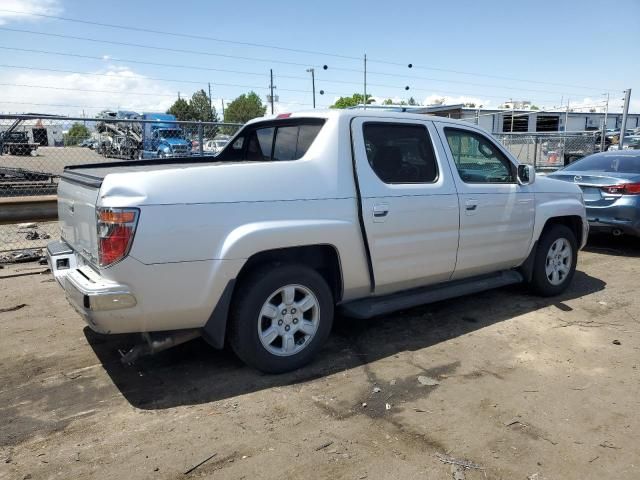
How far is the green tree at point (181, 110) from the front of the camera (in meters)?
71.4

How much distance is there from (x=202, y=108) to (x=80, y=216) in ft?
245

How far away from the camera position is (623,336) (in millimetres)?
4766

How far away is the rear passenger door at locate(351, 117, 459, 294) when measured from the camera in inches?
163

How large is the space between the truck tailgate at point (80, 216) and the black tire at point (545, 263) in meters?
4.37

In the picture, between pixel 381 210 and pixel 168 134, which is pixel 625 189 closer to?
pixel 381 210

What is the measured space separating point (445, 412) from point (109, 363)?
255 cm

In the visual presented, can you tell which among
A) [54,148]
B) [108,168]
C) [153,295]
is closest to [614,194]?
[108,168]

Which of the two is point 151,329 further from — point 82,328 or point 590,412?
point 590,412

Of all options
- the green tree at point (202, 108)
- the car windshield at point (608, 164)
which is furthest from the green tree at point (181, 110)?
the car windshield at point (608, 164)

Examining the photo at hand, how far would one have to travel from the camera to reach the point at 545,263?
567cm

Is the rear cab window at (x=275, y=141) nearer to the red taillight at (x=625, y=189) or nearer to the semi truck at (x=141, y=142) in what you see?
the red taillight at (x=625, y=189)

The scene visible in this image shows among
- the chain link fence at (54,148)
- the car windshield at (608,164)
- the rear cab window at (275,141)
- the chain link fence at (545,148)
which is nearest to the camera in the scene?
the rear cab window at (275,141)

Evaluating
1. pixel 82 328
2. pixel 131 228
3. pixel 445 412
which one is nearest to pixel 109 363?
pixel 82 328

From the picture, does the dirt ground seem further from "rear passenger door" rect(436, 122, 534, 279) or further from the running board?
"rear passenger door" rect(436, 122, 534, 279)
